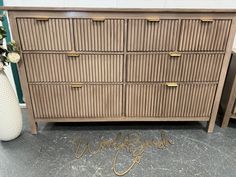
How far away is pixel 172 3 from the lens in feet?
5.80

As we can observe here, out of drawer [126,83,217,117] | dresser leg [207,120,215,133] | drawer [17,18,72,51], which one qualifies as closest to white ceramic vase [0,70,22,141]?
drawer [17,18,72,51]

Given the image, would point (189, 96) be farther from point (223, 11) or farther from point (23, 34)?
point (23, 34)

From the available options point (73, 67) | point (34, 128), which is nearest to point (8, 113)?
point (34, 128)

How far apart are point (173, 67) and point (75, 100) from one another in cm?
78

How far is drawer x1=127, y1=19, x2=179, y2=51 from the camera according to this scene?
1.37 metres

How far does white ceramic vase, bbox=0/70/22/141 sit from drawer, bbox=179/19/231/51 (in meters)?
1.26

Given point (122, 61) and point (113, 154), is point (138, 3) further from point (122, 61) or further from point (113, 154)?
point (113, 154)

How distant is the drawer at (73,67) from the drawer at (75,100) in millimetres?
66

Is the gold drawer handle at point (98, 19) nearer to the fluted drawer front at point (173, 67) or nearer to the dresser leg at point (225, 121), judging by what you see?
the fluted drawer front at point (173, 67)

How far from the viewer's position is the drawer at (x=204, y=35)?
1376mm

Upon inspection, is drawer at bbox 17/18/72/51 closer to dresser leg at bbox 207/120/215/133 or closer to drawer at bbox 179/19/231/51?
drawer at bbox 179/19/231/51

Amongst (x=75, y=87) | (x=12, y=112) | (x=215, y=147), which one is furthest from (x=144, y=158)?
(x=12, y=112)

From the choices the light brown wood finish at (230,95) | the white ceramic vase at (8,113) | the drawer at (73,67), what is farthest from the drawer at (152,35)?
the white ceramic vase at (8,113)

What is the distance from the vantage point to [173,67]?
1.51 m
